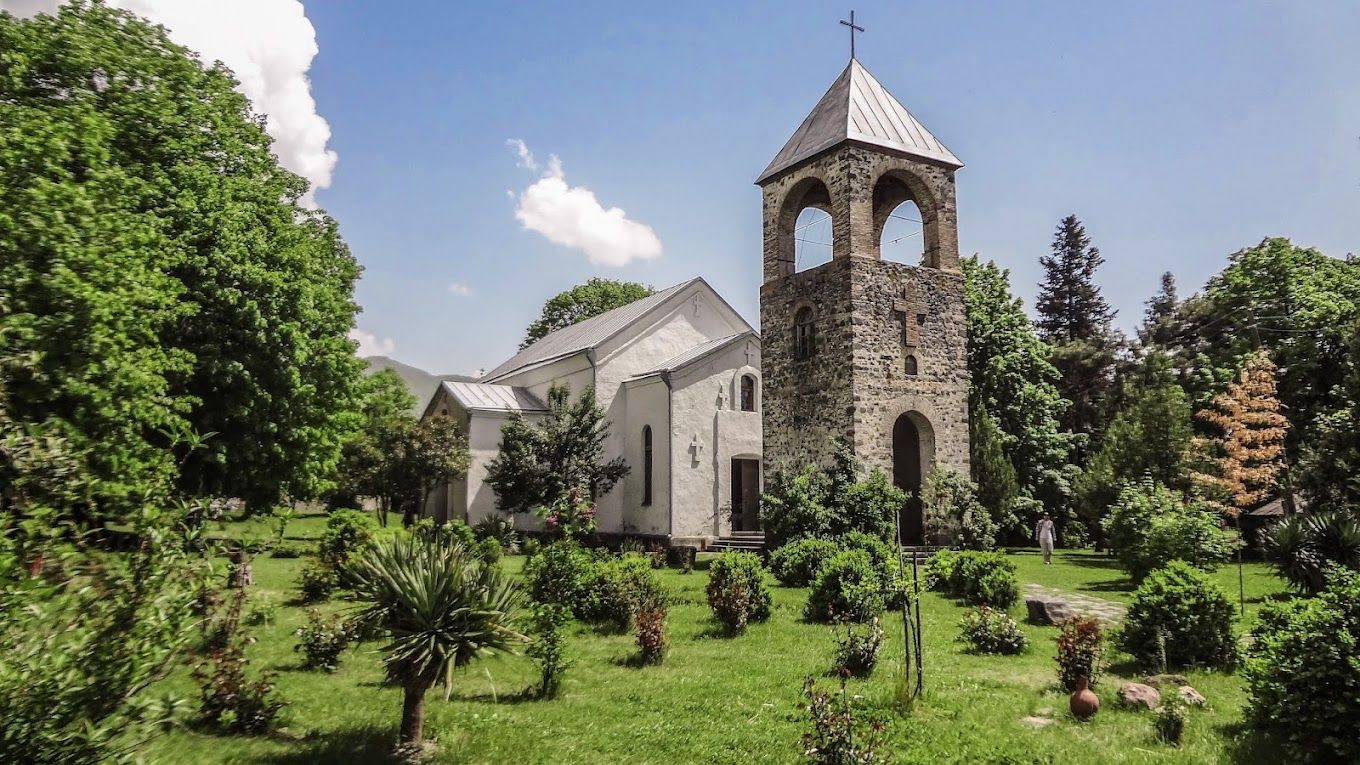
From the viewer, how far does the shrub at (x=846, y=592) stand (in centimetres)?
1250

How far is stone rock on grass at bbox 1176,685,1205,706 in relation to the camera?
759 centimetres

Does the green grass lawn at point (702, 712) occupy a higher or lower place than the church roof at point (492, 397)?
lower

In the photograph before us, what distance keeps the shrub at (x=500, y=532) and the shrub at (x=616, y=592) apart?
39.1 ft

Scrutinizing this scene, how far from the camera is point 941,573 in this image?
15984mm

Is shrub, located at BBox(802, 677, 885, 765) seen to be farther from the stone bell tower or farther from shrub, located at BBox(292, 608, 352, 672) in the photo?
the stone bell tower

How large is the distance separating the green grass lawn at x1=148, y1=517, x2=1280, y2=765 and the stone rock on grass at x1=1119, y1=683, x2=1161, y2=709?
0.16 metres

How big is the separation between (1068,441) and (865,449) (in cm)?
1527

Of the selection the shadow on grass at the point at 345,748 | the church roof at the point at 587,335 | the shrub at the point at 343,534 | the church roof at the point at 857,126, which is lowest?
the shadow on grass at the point at 345,748

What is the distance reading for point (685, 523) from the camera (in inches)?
1005

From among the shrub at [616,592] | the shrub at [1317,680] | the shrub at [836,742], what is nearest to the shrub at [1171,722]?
the shrub at [1317,680]

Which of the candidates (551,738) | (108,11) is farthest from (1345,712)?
(108,11)

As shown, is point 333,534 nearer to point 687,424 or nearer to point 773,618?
point 773,618

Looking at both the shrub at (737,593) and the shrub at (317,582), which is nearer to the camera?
the shrub at (737,593)

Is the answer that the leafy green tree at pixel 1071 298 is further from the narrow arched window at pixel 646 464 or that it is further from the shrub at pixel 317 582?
the shrub at pixel 317 582
